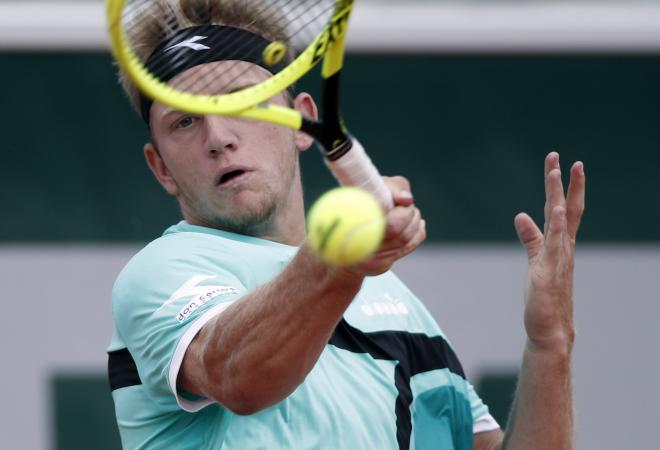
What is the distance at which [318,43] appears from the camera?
1.95m

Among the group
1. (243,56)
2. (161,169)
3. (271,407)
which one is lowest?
(271,407)

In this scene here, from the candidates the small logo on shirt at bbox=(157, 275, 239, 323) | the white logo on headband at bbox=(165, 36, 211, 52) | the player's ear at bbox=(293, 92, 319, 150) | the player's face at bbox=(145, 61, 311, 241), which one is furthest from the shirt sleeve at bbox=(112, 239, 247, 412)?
the player's ear at bbox=(293, 92, 319, 150)

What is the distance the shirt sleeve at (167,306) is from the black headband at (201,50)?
1.27 feet

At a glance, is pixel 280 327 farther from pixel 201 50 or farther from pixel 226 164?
pixel 201 50

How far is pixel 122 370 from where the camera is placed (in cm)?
237

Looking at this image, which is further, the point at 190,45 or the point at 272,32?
the point at 272,32

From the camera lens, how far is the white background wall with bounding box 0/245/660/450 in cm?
433

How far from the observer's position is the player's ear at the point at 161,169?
2.74 metres

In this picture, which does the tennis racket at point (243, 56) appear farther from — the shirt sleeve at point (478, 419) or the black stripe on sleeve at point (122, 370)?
the shirt sleeve at point (478, 419)

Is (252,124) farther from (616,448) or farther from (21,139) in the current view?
(616,448)

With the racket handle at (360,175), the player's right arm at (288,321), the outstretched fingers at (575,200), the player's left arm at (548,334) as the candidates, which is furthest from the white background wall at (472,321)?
the racket handle at (360,175)

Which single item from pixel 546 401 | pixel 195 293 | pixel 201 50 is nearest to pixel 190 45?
pixel 201 50

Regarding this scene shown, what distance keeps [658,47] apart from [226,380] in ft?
10.4

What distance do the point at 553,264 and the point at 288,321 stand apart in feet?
2.81
